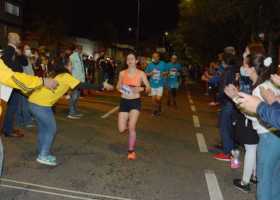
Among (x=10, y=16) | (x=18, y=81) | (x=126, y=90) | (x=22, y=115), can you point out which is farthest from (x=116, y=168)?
(x=10, y=16)

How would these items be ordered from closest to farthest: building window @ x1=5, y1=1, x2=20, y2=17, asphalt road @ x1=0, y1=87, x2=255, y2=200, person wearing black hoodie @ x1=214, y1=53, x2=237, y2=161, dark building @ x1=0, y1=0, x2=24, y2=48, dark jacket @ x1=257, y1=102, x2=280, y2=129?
dark jacket @ x1=257, y1=102, x2=280, y2=129 → asphalt road @ x1=0, y1=87, x2=255, y2=200 → person wearing black hoodie @ x1=214, y1=53, x2=237, y2=161 → dark building @ x1=0, y1=0, x2=24, y2=48 → building window @ x1=5, y1=1, x2=20, y2=17

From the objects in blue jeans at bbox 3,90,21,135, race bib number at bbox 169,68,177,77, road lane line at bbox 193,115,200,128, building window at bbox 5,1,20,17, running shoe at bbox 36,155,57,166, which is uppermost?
building window at bbox 5,1,20,17

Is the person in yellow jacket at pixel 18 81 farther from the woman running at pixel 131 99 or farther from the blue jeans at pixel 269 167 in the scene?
the woman running at pixel 131 99

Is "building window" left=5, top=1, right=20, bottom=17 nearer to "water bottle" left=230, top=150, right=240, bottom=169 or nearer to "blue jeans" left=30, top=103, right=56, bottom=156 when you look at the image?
"blue jeans" left=30, top=103, right=56, bottom=156

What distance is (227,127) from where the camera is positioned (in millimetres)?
8469

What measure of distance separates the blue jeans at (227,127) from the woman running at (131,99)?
1.42m

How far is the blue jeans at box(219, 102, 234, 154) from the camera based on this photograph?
8438 mm

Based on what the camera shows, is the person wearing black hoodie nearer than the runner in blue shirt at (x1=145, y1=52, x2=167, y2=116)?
Yes

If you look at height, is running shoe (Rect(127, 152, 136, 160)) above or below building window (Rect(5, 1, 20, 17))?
below

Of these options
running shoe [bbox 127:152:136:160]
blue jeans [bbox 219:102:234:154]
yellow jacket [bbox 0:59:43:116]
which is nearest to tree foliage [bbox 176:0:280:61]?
blue jeans [bbox 219:102:234:154]

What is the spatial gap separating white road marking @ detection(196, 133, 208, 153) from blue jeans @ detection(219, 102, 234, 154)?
785 mm

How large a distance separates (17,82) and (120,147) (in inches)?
180

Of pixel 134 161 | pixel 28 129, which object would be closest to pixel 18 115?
pixel 28 129

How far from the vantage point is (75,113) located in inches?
521
